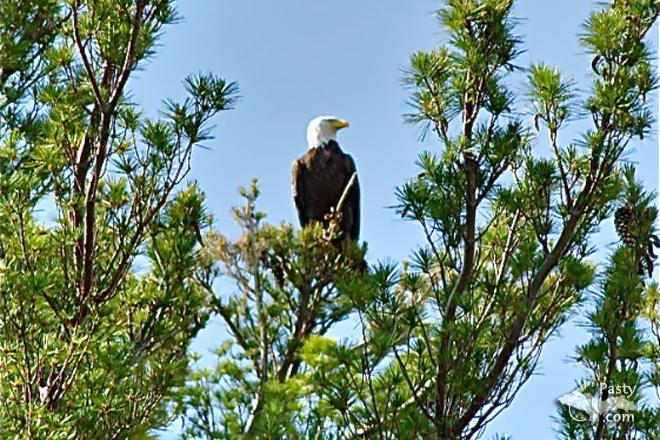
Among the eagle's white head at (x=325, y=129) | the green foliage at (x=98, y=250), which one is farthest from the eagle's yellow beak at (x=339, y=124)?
the green foliage at (x=98, y=250)

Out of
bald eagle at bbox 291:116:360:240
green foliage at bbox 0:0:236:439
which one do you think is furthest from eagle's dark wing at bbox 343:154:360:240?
green foliage at bbox 0:0:236:439

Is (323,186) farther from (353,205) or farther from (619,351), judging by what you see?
(619,351)

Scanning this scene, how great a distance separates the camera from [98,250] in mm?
4016

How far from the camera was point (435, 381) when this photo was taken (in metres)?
3.59

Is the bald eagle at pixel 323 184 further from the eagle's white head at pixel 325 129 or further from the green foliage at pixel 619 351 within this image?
the green foliage at pixel 619 351

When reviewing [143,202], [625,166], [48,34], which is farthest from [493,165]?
[48,34]

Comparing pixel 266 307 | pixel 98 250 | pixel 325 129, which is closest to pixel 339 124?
pixel 325 129

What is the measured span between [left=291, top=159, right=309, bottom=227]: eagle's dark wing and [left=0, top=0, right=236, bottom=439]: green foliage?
10.7 feet

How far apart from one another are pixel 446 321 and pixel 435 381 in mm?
182

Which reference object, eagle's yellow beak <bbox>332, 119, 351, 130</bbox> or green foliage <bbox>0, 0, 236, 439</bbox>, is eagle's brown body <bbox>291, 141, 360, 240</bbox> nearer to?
eagle's yellow beak <bbox>332, 119, 351, 130</bbox>

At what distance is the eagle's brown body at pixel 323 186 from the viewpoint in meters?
7.58

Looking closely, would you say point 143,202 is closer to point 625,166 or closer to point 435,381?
point 435,381

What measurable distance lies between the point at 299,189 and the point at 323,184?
16cm

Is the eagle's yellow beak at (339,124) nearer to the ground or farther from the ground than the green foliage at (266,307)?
farther from the ground
